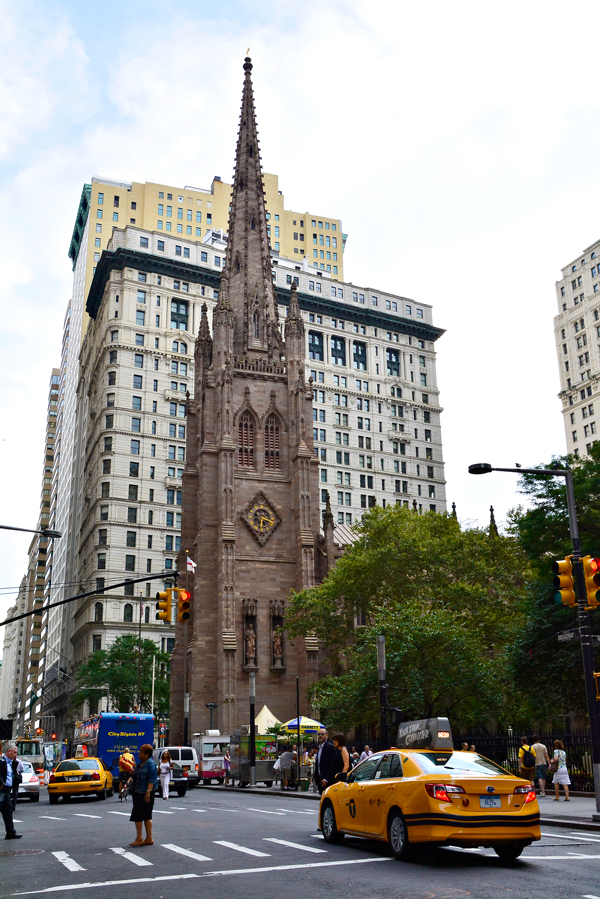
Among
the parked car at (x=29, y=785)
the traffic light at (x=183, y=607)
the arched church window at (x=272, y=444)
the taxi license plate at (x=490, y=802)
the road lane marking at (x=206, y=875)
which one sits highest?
the arched church window at (x=272, y=444)

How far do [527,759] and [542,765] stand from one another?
1.71 metres

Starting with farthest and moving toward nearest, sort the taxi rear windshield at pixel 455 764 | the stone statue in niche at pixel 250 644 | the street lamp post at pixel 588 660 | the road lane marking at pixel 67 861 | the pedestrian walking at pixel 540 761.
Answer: the stone statue in niche at pixel 250 644 < the pedestrian walking at pixel 540 761 < the street lamp post at pixel 588 660 < the road lane marking at pixel 67 861 < the taxi rear windshield at pixel 455 764

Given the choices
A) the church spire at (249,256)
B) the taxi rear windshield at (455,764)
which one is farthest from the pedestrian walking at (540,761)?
the church spire at (249,256)

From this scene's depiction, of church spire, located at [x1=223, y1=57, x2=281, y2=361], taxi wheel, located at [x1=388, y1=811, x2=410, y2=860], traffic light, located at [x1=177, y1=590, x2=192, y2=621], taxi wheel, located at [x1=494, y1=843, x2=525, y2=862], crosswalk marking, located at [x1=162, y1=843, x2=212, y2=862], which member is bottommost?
crosswalk marking, located at [x1=162, y1=843, x2=212, y2=862]

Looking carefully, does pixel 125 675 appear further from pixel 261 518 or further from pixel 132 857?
pixel 132 857

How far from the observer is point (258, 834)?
16.4 m

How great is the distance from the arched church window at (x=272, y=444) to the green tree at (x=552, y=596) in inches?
1250

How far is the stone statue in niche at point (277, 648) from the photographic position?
59094 millimetres

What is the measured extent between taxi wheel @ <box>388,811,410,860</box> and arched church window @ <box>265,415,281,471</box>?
171 ft

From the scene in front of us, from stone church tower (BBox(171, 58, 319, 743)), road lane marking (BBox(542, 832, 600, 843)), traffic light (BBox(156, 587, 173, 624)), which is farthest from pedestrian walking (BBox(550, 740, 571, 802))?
stone church tower (BBox(171, 58, 319, 743))

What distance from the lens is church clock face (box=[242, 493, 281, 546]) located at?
61906mm

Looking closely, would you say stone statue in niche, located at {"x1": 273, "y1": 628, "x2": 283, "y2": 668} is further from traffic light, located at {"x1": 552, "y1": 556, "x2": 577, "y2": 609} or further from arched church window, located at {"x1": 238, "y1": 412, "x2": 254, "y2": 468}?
traffic light, located at {"x1": 552, "y1": 556, "x2": 577, "y2": 609}

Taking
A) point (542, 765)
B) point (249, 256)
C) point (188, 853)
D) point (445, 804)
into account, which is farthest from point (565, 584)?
point (249, 256)

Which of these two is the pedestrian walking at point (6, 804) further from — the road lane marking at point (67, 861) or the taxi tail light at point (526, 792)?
the taxi tail light at point (526, 792)
